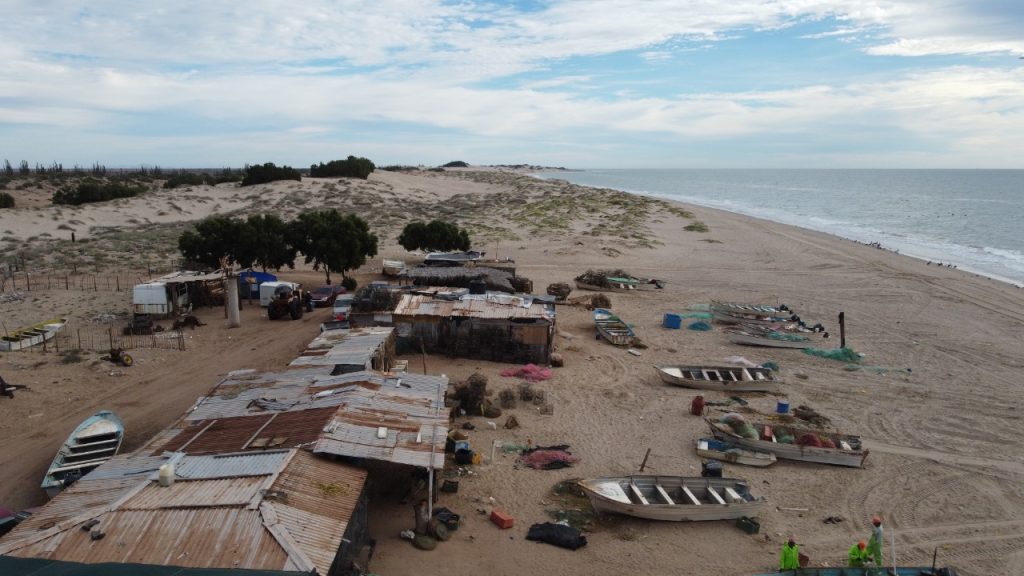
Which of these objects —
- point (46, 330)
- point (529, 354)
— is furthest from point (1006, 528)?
point (46, 330)

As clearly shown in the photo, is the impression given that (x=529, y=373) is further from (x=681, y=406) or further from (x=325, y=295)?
(x=325, y=295)

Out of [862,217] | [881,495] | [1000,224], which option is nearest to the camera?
[881,495]

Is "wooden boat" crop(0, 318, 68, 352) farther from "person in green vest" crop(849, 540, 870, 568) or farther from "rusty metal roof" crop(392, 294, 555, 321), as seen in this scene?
"person in green vest" crop(849, 540, 870, 568)

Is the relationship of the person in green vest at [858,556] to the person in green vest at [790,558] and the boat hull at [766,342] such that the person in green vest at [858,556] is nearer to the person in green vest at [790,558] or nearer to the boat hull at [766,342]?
the person in green vest at [790,558]

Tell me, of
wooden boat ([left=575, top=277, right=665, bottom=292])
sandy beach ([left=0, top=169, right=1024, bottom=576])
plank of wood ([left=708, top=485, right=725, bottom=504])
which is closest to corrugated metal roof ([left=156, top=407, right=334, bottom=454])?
sandy beach ([left=0, top=169, right=1024, bottom=576])

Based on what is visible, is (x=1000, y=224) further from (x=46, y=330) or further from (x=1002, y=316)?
(x=46, y=330)

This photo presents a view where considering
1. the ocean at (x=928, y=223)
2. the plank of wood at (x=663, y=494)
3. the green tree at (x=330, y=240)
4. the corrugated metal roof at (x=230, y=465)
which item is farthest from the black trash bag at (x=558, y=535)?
the ocean at (x=928, y=223)
